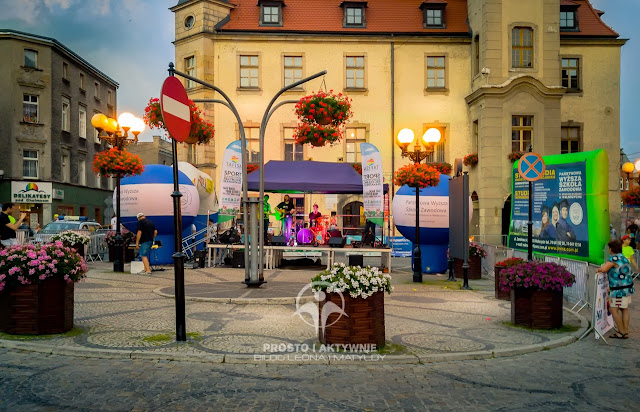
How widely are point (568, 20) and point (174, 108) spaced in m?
33.6

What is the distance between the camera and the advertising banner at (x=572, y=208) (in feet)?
49.0

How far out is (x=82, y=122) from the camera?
4766cm

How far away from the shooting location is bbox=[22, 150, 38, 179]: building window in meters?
40.7

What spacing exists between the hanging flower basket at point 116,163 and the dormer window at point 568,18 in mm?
28243

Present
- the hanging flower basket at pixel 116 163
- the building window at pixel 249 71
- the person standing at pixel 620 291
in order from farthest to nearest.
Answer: the building window at pixel 249 71 < the hanging flower basket at pixel 116 163 < the person standing at pixel 620 291

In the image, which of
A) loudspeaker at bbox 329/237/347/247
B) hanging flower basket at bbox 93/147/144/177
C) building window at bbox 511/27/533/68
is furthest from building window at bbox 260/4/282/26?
loudspeaker at bbox 329/237/347/247

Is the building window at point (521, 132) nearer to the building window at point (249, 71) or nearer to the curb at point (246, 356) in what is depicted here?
the building window at point (249, 71)

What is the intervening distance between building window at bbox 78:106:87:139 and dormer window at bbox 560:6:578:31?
36453 mm

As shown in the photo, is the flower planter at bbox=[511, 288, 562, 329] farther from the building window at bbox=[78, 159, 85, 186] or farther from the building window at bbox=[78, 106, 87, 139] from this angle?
the building window at bbox=[78, 106, 87, 139]

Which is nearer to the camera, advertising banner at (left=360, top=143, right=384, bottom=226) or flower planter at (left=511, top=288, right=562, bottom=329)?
flower planter at (left=511, top=288, right=562, bottom=329)

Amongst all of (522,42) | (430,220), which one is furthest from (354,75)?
(430,220)

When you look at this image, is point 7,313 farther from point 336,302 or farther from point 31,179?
point 31,179

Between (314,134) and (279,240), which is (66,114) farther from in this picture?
(279,240)

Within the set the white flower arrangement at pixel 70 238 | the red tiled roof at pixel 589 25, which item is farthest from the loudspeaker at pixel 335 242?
the red tiled roof at pixel 589 25
